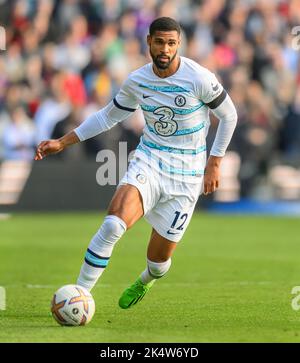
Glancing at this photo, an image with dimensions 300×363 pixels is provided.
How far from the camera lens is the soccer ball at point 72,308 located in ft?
29.8

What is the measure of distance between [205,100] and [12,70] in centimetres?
1273

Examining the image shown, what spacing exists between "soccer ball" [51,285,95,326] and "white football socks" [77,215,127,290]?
18 cm

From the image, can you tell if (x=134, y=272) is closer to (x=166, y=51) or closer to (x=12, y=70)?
(x=166, y=51)

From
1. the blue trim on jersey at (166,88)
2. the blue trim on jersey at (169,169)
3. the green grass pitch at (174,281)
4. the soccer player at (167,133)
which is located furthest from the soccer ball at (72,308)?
the blue trim on jersey at (166,88)

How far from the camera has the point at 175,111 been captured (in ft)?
32.2

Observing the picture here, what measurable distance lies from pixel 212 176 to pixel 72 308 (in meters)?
1.76

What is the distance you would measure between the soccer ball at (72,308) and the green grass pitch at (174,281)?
0.29 feet

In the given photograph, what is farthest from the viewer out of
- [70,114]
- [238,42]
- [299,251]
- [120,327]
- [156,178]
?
[238,42]

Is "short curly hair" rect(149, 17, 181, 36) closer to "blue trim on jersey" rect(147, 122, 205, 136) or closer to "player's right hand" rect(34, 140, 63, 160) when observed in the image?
"blue trim on jersey" rect(147, 122, 205, 136)

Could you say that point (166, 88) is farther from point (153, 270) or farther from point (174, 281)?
point (174, 281)

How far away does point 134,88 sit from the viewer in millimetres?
9930

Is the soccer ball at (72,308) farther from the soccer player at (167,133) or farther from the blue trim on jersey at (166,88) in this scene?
the blue trim on jersey at (166,88)

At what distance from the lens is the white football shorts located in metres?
9.74

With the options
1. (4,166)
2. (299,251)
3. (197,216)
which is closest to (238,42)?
(197,216)
